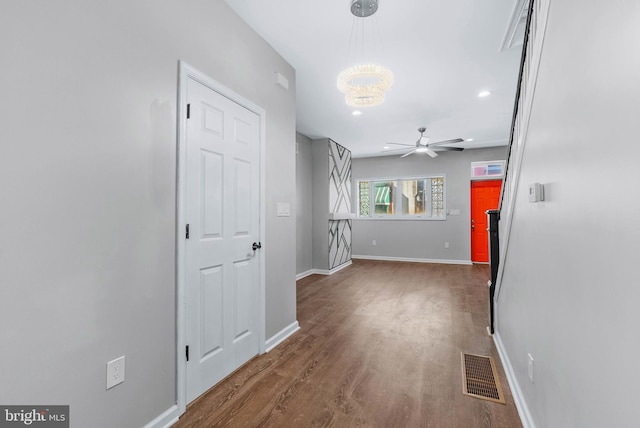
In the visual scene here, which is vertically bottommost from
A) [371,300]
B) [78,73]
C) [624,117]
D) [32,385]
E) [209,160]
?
[371,300]

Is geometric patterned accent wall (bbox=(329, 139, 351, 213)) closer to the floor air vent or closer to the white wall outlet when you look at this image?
the floor air vent

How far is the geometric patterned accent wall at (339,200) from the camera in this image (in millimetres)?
6141

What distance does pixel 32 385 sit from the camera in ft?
3.78

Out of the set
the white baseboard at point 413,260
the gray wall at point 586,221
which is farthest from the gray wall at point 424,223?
the gray wall at point 586,221

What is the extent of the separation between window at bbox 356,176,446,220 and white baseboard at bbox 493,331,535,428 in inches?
202

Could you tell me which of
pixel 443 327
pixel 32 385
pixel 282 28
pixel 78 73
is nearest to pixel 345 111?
pixel 282 28

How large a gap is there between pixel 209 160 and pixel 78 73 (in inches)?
32.9

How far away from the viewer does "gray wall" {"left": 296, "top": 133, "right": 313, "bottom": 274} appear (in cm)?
561

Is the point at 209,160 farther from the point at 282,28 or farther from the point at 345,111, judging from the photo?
the point at 345,111

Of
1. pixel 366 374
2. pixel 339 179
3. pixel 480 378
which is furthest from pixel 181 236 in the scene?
pixel 339 179

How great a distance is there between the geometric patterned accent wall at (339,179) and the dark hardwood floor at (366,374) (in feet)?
8.89

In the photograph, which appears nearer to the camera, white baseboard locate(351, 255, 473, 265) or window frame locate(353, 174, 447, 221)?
white baseboard locate(351, 255, 473, 265)

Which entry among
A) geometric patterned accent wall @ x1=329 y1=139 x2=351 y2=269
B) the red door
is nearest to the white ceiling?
geometric patterned accent wall @ x1=329 y1=139 x2=351 y2=269

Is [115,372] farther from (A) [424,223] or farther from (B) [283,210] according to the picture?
(A) [424,223]
